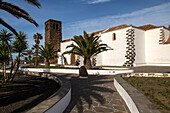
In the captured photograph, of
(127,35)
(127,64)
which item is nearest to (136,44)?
(127,35)

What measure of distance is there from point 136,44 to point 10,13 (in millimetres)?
20658

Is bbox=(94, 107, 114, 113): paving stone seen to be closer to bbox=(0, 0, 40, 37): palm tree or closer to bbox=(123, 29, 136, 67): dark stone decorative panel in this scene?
bbox=(0, 0, 40, 37): palm tree

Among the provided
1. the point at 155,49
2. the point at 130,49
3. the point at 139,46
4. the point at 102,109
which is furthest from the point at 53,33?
the point at 102,109

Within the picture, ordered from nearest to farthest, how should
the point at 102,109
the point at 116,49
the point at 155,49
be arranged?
the point at 102,109
the point at 155,49
the point at 116,49

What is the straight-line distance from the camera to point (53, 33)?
35438 millimetres

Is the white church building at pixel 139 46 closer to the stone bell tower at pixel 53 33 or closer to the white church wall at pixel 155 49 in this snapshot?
the white church wall at pixel 155 49

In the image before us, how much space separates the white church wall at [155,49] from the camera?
20.9 meters

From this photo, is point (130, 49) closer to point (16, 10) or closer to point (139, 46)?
point (139, 46)

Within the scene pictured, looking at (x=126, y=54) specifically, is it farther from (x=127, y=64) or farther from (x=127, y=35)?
(x=127, y=35)

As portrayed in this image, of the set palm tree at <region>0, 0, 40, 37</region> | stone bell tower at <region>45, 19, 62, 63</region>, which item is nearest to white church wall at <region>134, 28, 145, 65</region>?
palm tree at <region>0, 0, 40, 37</region>

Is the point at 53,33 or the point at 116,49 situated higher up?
the point at 53,33

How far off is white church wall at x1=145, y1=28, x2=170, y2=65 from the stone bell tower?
2442 centimetres

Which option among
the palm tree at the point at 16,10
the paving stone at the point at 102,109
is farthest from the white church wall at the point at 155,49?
the palm tree at the point at 16,10

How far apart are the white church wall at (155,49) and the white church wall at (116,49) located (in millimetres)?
4909
